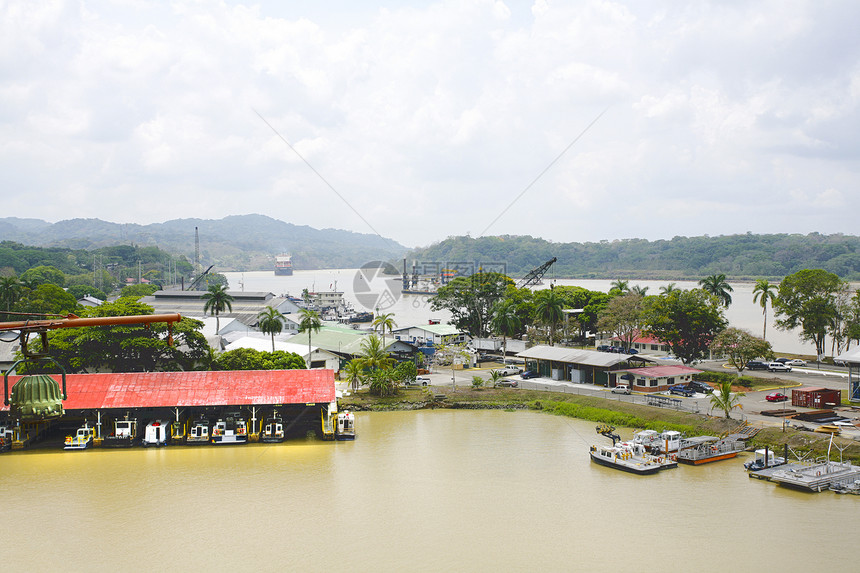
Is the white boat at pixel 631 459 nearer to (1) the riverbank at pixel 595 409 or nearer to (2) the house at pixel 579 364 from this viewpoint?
(1) the riverbank at pixel 595 409

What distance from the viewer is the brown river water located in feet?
47.8

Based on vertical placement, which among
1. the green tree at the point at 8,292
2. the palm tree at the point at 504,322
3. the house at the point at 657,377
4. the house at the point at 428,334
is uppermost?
the green tree at the point at 8,292

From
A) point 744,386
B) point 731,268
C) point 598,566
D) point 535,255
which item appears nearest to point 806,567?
point 598,566

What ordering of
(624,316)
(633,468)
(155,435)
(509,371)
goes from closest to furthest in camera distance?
(633,468)
(155,435)
(509,371)
(624,316)

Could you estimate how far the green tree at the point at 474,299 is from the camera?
48125 millimetres

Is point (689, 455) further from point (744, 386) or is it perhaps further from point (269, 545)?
point (269, 545)

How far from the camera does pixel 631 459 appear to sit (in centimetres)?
2077

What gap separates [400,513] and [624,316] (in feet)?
83.2

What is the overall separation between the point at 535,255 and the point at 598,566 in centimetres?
14650

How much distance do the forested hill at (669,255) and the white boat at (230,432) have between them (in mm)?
92471

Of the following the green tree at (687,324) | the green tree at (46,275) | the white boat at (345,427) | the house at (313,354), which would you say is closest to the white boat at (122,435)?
the white boat at (345,427)

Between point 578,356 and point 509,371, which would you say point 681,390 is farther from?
point 509,371

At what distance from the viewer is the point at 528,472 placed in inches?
794

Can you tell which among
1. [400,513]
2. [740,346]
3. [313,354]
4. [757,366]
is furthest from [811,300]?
[400,513]
